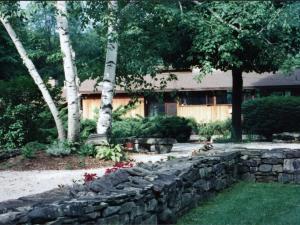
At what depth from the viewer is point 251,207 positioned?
27.1ft

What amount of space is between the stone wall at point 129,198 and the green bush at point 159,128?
14132 millimetres

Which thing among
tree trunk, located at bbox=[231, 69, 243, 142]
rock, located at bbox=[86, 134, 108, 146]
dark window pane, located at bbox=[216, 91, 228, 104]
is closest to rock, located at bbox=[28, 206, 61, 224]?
rock, located at bbox=[86, 134, 108, 146]

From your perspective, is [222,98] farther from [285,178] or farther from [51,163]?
[285,178]

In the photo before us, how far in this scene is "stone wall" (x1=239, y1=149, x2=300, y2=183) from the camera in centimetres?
1073

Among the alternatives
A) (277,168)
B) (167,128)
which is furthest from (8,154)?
(167,128)

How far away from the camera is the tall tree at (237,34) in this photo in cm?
1540

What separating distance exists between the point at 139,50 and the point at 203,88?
15.5 metres

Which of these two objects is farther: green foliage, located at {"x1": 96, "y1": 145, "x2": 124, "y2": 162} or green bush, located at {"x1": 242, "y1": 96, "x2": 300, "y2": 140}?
green bush, located at {"x1": 242, "y1": 96, "x2": 300, "y2": 140}

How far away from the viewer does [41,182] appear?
1035 cm

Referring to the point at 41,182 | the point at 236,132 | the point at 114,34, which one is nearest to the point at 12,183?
the point at 41,182

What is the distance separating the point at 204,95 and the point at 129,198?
27118mm

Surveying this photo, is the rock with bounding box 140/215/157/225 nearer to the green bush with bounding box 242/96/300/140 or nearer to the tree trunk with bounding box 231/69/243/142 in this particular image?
the tree trunk with bounding box 231/69/243/142

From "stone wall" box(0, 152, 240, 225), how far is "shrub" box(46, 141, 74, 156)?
5211mm

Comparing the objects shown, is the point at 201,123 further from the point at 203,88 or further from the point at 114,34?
the point at 114,34
